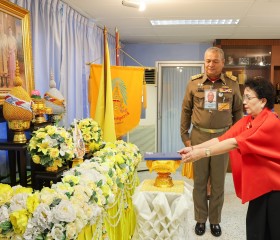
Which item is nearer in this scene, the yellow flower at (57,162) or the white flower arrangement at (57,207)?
the white flower arrangement at (57,207)

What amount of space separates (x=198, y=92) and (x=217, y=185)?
32.3 inches

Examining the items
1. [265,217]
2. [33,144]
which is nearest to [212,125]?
[265,217]

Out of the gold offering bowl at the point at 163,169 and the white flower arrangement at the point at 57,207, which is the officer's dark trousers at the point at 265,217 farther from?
the white flower arrangement at the point at 57,207

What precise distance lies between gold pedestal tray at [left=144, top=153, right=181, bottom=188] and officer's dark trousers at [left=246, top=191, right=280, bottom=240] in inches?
22.3

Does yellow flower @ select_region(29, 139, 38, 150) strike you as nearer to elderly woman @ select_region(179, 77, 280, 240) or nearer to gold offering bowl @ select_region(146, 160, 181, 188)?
gold offering bowl @ select_region(146, 160, 181, 188)

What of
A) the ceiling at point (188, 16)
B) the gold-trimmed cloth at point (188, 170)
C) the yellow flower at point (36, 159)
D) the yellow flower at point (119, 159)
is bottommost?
the gold-trimmed cloth at point (188, 170)

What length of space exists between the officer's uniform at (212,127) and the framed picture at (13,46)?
55.1 inches

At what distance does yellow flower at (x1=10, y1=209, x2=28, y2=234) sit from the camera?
122cm

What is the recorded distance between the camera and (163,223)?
189 centimetres

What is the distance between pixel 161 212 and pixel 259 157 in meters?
0.68

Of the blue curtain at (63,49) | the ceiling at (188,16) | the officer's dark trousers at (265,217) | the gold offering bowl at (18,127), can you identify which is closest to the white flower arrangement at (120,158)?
the gold offering bowl at (18,127)

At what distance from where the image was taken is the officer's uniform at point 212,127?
2697mm

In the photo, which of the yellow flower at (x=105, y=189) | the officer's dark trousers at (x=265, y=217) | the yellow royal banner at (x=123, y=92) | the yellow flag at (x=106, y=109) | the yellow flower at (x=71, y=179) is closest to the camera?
the yellow flower at (x=71, y=179)

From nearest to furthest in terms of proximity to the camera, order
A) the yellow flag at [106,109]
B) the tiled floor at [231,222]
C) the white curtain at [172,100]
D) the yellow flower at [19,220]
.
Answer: the yellow flower at [19,220]
the yellow flag at [106,109]
the tiled floor at [231,222]
the white curtain at [172,100]
